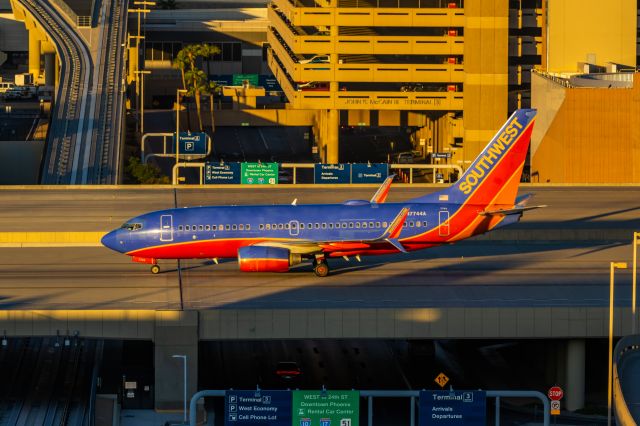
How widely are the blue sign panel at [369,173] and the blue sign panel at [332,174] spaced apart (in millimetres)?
748

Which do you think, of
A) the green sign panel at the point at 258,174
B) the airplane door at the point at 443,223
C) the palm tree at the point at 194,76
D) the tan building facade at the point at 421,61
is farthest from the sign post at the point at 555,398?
the palm tree at the point at 194,76

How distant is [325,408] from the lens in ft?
196

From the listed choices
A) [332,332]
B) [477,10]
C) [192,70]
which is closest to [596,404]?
[332,332]

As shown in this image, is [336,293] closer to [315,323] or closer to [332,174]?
[315,323]

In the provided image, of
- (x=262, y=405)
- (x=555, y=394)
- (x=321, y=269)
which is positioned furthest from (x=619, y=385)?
(x=321, y=269)

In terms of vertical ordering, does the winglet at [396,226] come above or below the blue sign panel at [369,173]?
below

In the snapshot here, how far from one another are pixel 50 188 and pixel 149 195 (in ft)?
27.1

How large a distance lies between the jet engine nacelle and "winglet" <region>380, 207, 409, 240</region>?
4.67m

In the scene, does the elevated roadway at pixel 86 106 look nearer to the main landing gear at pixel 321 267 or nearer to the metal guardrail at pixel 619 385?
the main landing gear at pixel 321 267

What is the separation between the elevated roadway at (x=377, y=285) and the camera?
73375 millimetres

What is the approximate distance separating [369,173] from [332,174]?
149 inches

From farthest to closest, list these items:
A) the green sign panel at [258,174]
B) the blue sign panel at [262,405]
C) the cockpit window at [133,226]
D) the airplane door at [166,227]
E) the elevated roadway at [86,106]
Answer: the elevated roadway at [86,106] < the green sign panel at [258,174] < the cockpit window at [133,226] < the airplane door at [166,227] < the blue sign panel at [262,405]

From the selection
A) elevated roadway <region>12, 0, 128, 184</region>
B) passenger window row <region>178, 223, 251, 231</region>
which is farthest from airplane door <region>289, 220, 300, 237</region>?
elevated roadway <region>12, 0, 128, 184</region>

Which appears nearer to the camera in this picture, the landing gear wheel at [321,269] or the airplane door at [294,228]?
the airplane door at [294,228]
